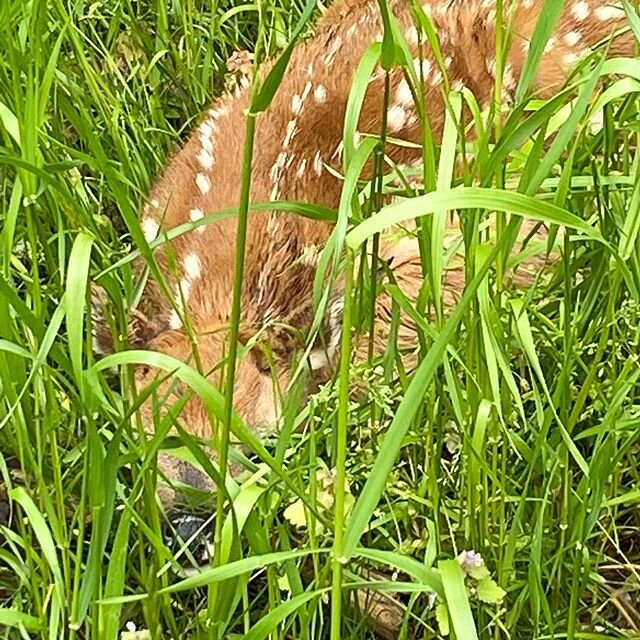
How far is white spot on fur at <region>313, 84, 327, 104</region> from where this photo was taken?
271cm

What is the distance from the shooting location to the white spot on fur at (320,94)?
271 cm

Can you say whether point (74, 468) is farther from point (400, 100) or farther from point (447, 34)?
point (447, 34)

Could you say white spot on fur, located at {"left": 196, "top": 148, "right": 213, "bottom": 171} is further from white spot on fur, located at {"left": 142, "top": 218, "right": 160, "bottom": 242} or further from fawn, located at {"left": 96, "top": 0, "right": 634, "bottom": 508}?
white spot on fur, located at {"left": 142, "top": 218, "right": 160, "bottom": 242}

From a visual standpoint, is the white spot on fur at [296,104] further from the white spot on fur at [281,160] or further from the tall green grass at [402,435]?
the tall green grass at [402,435]

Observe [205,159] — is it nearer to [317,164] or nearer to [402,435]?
[317,164]

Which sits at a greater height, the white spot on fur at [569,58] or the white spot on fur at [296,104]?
the white spot on fur at [296,104]

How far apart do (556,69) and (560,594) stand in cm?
136

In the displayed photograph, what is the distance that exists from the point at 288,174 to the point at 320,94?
8.2 inches

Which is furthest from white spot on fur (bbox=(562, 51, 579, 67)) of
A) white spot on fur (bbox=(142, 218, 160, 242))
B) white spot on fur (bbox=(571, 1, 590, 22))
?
white spot on fur (bbox=(142, 218, 160, 242))

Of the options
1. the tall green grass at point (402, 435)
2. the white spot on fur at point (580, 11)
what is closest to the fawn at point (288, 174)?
the white spot on fur at point (580, 11)

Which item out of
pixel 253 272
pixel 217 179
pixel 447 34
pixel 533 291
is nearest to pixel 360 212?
pixel 533 291

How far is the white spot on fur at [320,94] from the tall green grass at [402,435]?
68 centimetres

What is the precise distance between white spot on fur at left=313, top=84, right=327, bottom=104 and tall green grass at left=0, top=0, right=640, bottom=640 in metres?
0.68

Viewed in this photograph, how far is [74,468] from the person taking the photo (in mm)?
1982
